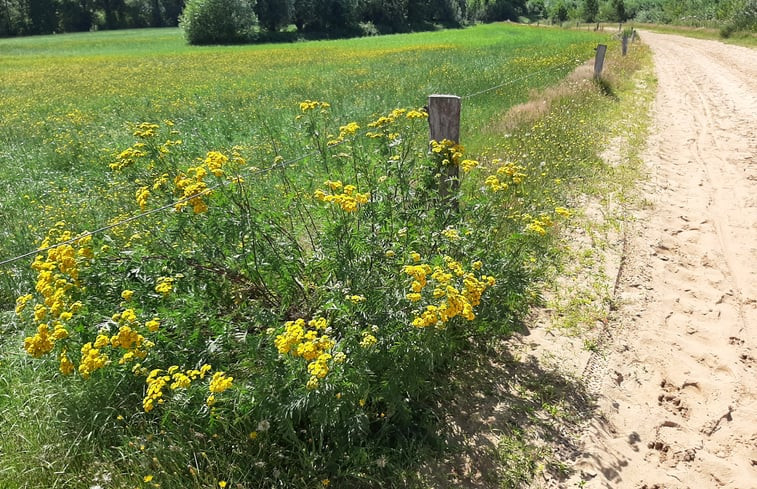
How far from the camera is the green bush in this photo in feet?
155

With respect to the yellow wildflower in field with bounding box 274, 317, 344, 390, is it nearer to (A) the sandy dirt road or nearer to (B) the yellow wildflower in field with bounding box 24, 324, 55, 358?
(B) the yellow wildflower in field with bounding box 24, 324, 55, 358

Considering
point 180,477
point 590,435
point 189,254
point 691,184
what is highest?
point 189,254

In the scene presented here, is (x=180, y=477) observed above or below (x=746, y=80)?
below

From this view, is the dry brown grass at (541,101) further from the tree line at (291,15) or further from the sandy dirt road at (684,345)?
the tree line at (291,15)

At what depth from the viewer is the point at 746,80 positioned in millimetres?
15945

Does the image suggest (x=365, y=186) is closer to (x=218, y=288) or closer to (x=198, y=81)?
(x=218, y=288)

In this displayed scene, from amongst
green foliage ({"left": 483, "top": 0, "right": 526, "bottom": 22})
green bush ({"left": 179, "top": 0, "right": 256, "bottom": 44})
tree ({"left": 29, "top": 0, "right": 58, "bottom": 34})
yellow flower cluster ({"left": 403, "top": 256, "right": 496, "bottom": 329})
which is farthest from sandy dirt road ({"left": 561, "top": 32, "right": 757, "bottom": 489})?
green foliage ({"left": 483, "top": 0, "right": 526, "bottom": 22})

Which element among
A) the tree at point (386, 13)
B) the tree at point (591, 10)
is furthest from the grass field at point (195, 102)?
the tree at point (591, 10)

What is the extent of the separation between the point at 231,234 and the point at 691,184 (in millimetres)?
7295

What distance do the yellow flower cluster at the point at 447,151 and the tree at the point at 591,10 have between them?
91638mm

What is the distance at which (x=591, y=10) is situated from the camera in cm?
7950

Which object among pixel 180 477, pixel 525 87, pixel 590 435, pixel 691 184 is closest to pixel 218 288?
pixel 180 477

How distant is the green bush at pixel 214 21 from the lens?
155 feet

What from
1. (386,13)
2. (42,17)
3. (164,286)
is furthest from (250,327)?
(42,17)
